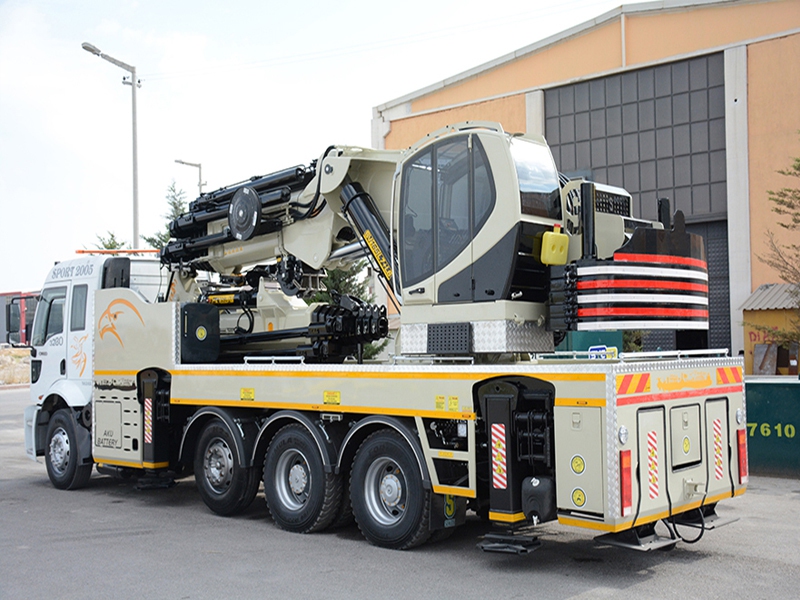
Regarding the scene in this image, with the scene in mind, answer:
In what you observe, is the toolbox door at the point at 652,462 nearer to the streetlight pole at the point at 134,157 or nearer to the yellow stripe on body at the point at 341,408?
the yellow stripe on body at the point at 341,408

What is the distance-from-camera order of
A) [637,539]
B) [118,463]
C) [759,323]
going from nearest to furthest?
[637,539] < [118,463] < [759,323]

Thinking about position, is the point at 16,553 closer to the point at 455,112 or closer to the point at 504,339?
the point at 504,339

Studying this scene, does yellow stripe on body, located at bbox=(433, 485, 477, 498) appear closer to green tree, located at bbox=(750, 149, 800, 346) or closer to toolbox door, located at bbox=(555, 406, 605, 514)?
toolbox door, located at bbox=(555, 406, 605, 514)

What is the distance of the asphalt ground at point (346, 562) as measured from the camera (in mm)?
6637

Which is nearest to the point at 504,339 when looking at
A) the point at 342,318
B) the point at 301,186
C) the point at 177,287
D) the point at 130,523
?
the point at 342,318

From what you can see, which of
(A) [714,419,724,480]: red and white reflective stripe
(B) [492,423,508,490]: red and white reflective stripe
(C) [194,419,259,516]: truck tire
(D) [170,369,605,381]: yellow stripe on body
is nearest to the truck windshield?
(D) [170,369,605,381]: yellow stripe on body

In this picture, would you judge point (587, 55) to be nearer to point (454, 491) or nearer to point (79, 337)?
point (79, 337)

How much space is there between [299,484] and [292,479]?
5.1 inches

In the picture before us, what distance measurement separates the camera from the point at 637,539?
265 inches

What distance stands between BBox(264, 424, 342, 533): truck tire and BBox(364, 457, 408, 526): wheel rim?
1.87ft

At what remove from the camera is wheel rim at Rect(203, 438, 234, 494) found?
986cm

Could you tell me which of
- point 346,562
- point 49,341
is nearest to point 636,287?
point 346,562

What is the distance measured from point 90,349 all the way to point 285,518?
4849 millimetres

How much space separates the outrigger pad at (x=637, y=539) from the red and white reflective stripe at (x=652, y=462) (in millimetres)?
313
